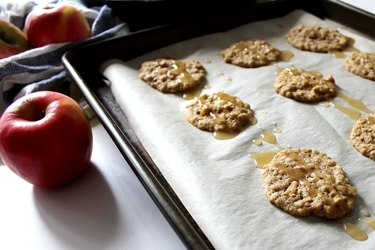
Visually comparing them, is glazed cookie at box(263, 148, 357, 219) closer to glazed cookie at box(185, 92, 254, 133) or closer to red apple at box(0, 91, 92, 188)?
glazed cookie at box(185, 92, 254, 133)

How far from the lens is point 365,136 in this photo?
857 millimetres

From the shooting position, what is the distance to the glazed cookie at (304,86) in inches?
39.1

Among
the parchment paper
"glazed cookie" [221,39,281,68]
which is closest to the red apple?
the parchment paper

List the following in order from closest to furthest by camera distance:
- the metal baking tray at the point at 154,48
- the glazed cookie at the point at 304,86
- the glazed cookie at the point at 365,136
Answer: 1. the metal baking tray at the point at 154,48
2. the glazed cookie at the point at 365,136
3. the glazed cookie at the point at 304,86

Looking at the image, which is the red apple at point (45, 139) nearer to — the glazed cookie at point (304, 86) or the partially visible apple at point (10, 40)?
the partially visible apple at point (10, 40)

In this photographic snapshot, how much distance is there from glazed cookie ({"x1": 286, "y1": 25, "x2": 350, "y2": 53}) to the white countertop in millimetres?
702

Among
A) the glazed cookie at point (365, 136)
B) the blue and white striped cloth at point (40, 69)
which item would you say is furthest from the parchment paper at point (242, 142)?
the blue and white striped cloth at point (40, 69)

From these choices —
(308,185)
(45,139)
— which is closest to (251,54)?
(308,185)

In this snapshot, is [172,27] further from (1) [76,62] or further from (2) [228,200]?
(2) [228,200]

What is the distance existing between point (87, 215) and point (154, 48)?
63 cm

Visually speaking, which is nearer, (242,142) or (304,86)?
(242,142)

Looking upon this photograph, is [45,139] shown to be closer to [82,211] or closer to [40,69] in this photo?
A: [82,211]

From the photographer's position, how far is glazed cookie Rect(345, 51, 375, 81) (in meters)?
1.06

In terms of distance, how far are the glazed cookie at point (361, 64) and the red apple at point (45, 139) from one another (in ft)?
2.48
